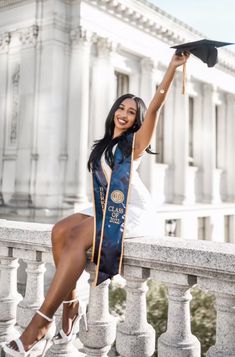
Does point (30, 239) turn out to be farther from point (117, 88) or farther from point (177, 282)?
point (117, 88)

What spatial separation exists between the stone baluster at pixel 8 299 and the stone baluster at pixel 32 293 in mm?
161

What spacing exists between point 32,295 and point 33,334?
77cm

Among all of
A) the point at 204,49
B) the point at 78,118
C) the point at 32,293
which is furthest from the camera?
the point at 78,118

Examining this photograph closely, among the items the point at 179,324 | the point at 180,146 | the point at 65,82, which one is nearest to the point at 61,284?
the point at 179,324

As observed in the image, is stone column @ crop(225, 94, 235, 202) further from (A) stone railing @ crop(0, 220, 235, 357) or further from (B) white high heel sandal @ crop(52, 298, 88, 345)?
(B) white high heel sandal @ crop(52, 298, 88, 345)

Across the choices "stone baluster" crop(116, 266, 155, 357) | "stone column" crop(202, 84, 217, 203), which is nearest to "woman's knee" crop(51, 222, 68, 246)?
"stone baluster" crop(116, 266, 155, 357)

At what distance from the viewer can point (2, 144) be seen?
20578 millimetres

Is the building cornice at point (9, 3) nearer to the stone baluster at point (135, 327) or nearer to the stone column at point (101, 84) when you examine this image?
the stone column at point (101, 84)

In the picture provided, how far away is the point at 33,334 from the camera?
2.82m

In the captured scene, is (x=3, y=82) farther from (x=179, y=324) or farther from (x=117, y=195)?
(x=179, y=324)

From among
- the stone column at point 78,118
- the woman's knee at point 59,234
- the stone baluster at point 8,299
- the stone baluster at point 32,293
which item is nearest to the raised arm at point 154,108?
the woman's knee at point 59,234

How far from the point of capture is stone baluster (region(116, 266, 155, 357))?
297 cm

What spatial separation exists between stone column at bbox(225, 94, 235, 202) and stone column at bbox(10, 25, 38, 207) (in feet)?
59.9

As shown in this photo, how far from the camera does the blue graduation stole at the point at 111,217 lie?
2951 mm
